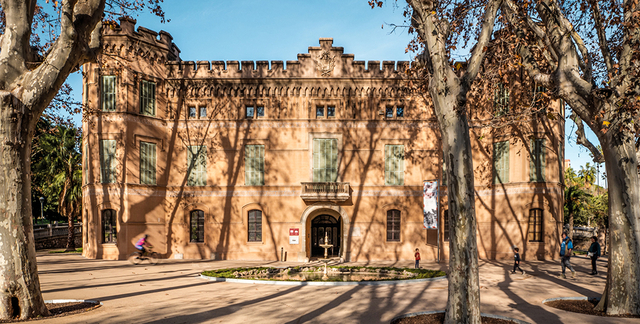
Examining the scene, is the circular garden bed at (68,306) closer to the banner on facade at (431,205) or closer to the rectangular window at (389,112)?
the banner on facade at (431,205)

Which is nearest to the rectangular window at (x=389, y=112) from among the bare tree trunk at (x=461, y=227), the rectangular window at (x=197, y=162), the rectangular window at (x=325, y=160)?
the rectangular window at (x=325, y=160)

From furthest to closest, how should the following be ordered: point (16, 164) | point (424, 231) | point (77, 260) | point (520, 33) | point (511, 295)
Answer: point (424, 231) < point (77, 260) < point (511, 295) < point (520, 33) < point (16, 164)

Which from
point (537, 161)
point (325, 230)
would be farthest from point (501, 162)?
point (325, 230)

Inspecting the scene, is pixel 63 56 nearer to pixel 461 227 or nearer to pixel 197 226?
pixel 461 227

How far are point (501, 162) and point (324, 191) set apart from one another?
35.8 feet

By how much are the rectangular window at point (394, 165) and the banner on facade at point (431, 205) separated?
8.98 ft

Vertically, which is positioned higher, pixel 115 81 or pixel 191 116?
pixel 115 81

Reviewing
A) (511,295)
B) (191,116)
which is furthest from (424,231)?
(191,116)

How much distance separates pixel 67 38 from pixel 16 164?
3.27 metres

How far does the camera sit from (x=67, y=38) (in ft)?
32.9

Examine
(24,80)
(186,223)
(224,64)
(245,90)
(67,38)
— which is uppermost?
(224,64)

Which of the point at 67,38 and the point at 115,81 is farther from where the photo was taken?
the point at 115,81

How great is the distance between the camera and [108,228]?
23906 millimetres

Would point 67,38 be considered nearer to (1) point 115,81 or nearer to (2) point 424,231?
(1) point 115,81
